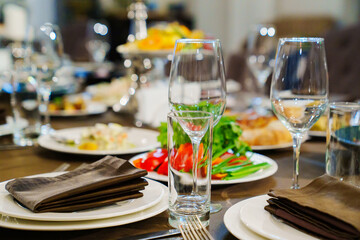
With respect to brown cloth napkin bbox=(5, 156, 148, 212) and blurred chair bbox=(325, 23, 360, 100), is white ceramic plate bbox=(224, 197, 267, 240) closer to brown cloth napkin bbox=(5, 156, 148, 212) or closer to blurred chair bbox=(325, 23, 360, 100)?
brown cloth napkin bbox=(5, 156, 148, 212)

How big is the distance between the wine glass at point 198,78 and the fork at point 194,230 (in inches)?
8.9

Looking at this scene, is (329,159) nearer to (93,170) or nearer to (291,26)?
(93,170)

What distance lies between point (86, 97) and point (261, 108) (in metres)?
0.80

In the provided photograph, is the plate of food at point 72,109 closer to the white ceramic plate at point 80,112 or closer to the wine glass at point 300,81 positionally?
the white ceramic plate at point 80,112

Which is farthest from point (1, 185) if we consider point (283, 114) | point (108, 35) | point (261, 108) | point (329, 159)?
point (108, 35)

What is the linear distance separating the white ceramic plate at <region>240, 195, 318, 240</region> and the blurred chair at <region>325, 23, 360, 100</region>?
6.41 feet

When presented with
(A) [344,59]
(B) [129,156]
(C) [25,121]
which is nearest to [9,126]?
(C) [25,121]

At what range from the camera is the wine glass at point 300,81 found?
0.87 m

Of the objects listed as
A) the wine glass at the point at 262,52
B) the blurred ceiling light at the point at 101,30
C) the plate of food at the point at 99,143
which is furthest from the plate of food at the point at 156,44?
the blurred ceiling light at the point at 101,30

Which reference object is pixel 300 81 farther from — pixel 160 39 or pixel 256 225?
pixel 160 39

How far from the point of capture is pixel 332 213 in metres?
0.67

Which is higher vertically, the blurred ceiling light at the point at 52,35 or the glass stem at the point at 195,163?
the blurred ceiling light at the point at 52,35

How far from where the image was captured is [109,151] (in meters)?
1.20

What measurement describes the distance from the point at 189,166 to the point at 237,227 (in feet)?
0.39
